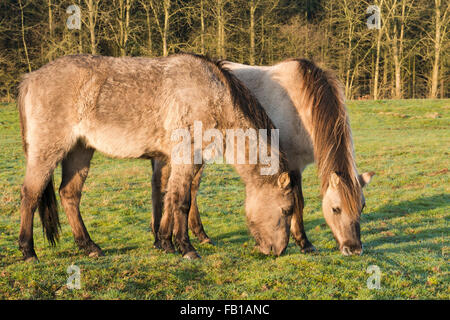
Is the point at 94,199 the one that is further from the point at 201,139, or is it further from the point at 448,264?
the point at 448,264

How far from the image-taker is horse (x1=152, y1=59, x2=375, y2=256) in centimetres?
589

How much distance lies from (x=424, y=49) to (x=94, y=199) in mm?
32480

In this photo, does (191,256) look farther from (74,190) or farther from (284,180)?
(74,190)

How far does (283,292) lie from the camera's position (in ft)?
15.7

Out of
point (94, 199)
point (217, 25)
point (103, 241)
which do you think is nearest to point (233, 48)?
point (217, 25)

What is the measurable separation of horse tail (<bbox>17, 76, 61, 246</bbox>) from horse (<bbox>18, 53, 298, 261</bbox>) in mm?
43

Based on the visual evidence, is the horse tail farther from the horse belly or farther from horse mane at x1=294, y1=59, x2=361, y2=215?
horse mane at x1=294, y1=59, x2=361, y2=215

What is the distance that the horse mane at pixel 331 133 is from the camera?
584 centimetres

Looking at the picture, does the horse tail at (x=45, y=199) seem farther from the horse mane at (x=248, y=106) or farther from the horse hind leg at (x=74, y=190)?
the horse mane at (x=248, y=106)

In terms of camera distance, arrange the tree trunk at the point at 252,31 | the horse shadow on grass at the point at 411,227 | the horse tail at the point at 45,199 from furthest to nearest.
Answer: the tree trunk at the point at 252,31 < the horse shadow on grass at the point at 411,227 < the horse tail at the point at 45,199

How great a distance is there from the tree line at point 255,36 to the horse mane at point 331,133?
68.6 ft

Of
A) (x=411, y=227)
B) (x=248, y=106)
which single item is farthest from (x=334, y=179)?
(x=411, y=227)

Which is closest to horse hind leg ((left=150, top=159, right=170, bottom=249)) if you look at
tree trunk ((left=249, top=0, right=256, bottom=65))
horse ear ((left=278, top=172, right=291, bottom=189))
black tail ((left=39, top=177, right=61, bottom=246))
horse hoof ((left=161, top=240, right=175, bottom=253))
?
horse hoof ((left=161, top=240, right=175, bottom=253))

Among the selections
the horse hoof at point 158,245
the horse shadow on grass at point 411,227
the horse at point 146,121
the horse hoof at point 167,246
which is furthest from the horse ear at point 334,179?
the horse hoof at point 158,245
